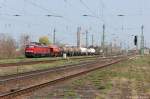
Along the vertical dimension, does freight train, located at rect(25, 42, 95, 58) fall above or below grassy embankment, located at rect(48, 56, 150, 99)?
above

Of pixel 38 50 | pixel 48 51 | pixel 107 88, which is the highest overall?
pixel 38 50

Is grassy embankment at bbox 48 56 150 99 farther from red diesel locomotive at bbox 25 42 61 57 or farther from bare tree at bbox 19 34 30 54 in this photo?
bare tree at bbox 19 34 30 54

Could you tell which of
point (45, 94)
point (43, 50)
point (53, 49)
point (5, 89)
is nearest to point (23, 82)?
point (5, 89)

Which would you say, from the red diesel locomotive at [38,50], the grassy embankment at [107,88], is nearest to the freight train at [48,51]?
the red diesel locomotive at [38,50]

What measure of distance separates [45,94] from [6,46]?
81.6m

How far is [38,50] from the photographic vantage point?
253 feet

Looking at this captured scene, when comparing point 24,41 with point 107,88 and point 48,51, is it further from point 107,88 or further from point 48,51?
point 107,88

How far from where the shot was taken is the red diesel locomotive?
74062mm

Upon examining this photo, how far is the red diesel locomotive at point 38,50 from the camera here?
243 feet

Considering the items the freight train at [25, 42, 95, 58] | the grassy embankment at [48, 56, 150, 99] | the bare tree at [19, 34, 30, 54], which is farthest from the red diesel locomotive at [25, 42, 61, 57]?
the grassy embankment at [48, 56, 150, 99]

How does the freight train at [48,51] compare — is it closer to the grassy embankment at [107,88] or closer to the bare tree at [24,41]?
the bare tree at [24,41]

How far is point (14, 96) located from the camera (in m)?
16.7

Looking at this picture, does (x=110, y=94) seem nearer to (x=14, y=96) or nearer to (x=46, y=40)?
(x=14, y=96)

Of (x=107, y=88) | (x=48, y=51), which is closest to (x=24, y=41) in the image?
(x=48, y=51)
